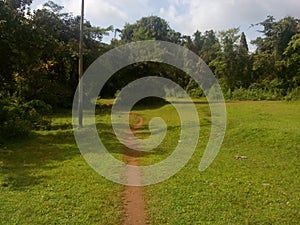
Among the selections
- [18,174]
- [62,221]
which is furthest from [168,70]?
[62,221]

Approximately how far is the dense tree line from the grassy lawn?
3724 mm

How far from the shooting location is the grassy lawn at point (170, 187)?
18.2 ft

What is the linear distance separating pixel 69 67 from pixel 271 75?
17.6 meters

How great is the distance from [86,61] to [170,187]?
18594 millimetres

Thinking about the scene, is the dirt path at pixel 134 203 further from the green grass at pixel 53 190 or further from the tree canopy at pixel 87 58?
the tree canopy at pixel 87 58

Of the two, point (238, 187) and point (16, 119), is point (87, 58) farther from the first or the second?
point (238, 187)

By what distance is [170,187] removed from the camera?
7.05 metres

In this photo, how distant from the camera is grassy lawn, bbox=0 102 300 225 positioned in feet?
18.2

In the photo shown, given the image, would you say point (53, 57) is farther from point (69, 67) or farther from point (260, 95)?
point (260, 95)

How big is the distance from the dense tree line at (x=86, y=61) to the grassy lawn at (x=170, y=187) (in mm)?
3724

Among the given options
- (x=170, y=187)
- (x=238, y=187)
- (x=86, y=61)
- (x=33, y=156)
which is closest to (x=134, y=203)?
(x=170, y=187)

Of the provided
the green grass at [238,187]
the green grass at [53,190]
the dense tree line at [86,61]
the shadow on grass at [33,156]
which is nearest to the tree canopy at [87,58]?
the dense tree line at [86,61]

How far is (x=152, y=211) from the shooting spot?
5.77 m

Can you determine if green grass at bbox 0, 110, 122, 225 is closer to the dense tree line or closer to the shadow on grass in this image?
the shadow on grass
